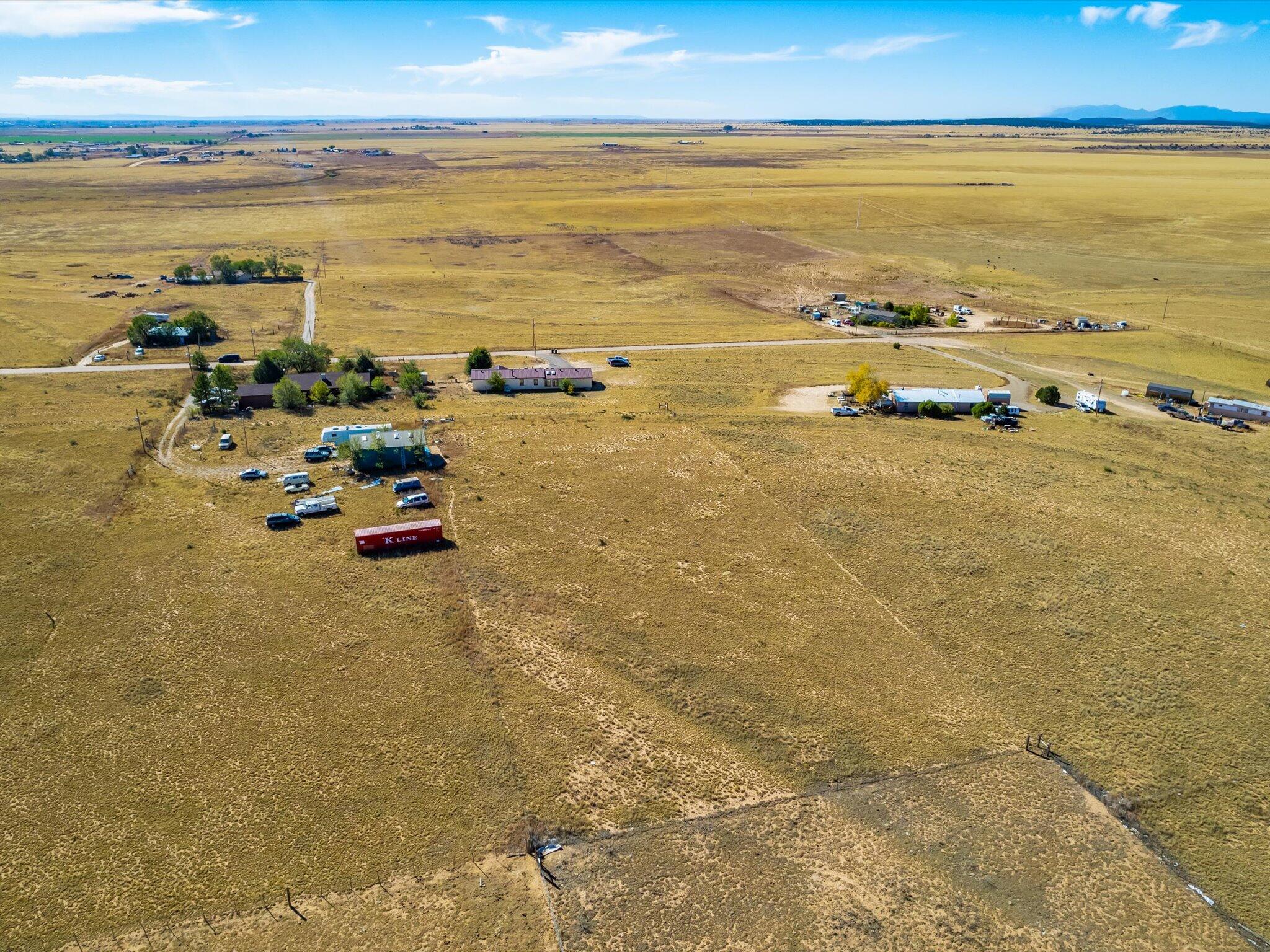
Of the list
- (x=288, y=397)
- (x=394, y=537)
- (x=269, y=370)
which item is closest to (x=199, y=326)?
(x=269, y=370)

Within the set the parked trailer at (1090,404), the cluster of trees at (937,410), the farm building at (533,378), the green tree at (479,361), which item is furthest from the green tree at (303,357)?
the parked trailer at (1090,404)

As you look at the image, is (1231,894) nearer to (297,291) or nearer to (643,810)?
(643,810)

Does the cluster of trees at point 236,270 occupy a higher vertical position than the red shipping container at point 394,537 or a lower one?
higher

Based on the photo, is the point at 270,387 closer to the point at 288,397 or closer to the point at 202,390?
the point at 288,397

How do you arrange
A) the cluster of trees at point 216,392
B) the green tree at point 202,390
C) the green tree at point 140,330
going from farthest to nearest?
the green tree at point 140,330 → the cluster of trees at point 216,392 → the green tree at point 202,390

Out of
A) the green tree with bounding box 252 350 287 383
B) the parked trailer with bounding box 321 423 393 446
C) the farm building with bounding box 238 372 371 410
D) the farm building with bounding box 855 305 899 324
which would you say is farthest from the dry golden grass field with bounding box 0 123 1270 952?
the farm building with bounding box 855 305 899 324

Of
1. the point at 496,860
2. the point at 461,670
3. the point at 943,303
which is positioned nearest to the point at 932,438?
the point at 461,670

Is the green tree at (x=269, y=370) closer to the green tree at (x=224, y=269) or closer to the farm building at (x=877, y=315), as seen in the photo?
the green tree at (x=224, y=269)
